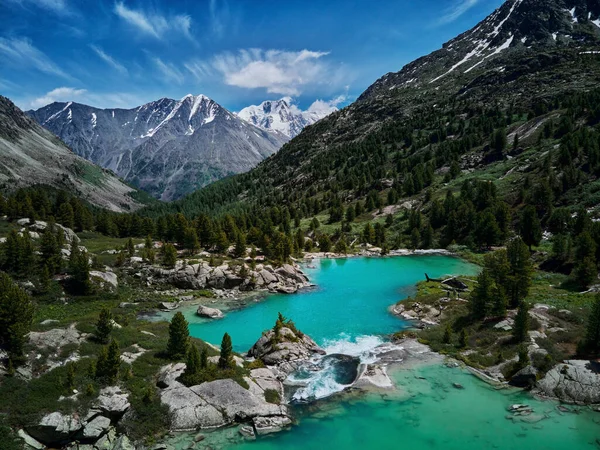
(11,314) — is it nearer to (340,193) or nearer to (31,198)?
(31,198)

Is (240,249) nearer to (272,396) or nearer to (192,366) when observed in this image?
(192,366)

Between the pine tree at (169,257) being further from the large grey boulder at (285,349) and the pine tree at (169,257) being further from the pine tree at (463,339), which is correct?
the pine tree at (463,339)

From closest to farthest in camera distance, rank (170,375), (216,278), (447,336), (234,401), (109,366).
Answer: (109,366) < (234,401) < (170,375) < (447,336) < (216,278)

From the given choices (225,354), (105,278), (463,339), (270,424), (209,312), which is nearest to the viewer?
(270,424)

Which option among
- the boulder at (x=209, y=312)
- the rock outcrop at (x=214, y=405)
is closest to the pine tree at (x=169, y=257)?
the boulder at (x=209, y=312)

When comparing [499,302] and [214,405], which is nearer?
[214,405]

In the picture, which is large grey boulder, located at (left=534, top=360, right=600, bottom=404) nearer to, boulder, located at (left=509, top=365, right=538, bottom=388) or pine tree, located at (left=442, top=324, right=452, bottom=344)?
boulder, located at (left=509, top=365, right=538, bottom=388)

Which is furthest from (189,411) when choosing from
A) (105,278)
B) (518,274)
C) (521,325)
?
(105,278)
